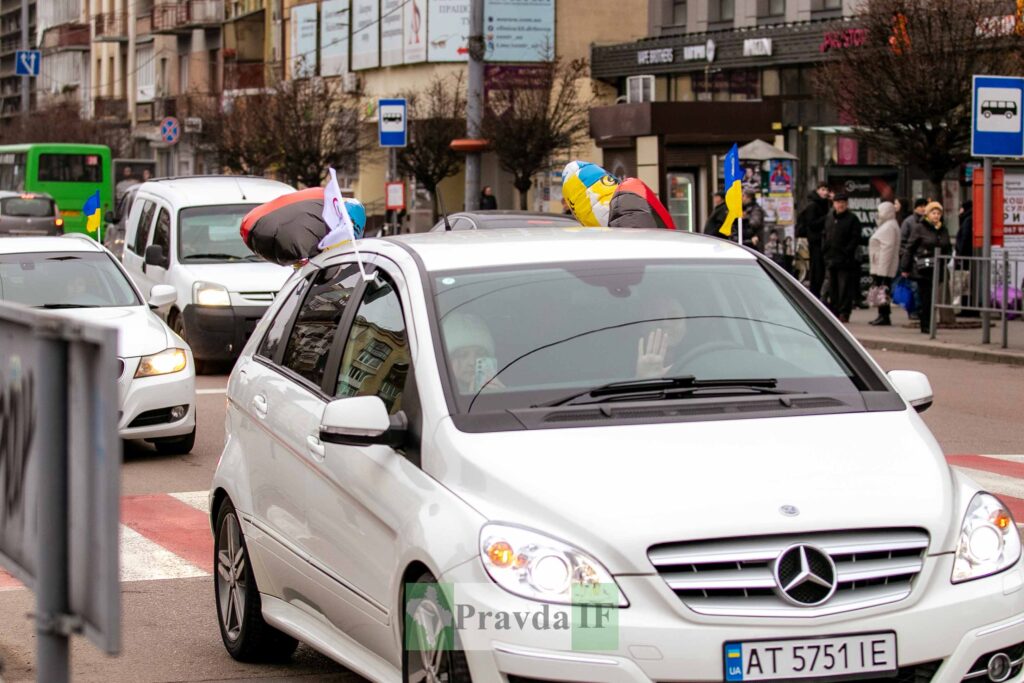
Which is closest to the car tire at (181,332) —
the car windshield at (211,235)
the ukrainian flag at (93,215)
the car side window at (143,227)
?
the car windshield at (211,235)

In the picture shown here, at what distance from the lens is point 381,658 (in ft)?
17.0

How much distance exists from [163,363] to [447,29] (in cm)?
4278

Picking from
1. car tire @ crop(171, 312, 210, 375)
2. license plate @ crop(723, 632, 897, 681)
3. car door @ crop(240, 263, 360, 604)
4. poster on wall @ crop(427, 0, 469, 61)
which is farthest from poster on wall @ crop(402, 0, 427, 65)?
license plate @ crop(723, 632, 897, 681)

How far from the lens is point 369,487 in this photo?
522cm

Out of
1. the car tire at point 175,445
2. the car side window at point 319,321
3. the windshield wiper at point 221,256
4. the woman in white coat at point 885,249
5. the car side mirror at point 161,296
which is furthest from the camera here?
the woman in white coat at point 885,249

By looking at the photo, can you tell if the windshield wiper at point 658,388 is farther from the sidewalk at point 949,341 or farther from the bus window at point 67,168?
the bus window at point 67,168

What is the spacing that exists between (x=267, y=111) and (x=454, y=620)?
157ft

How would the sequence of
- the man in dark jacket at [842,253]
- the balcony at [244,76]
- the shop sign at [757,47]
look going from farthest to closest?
the balcony at [244,76], the shop sign at [757,47], the man in dark jacket at [842,253]

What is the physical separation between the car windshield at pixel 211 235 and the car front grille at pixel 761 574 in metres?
15.1

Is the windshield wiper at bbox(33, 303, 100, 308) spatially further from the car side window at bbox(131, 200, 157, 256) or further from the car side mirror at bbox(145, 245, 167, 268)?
the car side window at bbox(131, 200, 157, 256)

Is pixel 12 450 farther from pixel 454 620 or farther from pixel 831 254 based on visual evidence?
pixel 831 254

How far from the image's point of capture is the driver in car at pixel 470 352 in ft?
17.4

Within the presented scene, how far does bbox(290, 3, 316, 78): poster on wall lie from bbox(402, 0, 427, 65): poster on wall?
663cm

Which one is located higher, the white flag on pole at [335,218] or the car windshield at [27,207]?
the white flag on pole at [335,218]
